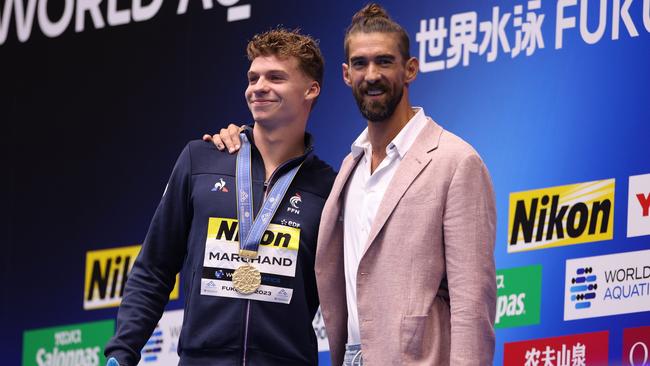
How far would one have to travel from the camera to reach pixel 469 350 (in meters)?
3.27

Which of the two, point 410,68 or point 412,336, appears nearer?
point 412,336

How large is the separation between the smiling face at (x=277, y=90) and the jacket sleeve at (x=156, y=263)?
27 cm

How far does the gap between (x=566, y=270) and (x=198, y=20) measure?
2.18 meters

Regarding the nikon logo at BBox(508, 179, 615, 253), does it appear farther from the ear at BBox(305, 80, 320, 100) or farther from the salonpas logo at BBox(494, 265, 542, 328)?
the ear at BBox(305, 80, 320, 100)

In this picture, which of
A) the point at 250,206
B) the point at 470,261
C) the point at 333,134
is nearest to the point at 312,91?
the point at 250,206

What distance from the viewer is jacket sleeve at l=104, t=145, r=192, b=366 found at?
3.96 meters

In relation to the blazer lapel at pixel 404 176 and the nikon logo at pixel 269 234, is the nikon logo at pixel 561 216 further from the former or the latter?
the blazer lapel at pixel 404 176

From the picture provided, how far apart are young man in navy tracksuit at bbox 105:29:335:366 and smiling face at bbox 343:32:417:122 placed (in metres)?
0.48

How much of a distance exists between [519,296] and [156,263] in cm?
157

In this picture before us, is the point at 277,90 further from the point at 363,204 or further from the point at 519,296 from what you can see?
the point at 519,296

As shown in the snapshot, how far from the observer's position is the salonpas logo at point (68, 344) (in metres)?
6.33

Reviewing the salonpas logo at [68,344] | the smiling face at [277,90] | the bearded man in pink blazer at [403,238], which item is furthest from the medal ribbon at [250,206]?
the salonpas logo at [68,344]

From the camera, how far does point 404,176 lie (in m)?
3.45

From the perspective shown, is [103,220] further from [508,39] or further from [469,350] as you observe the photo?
[469,350]
